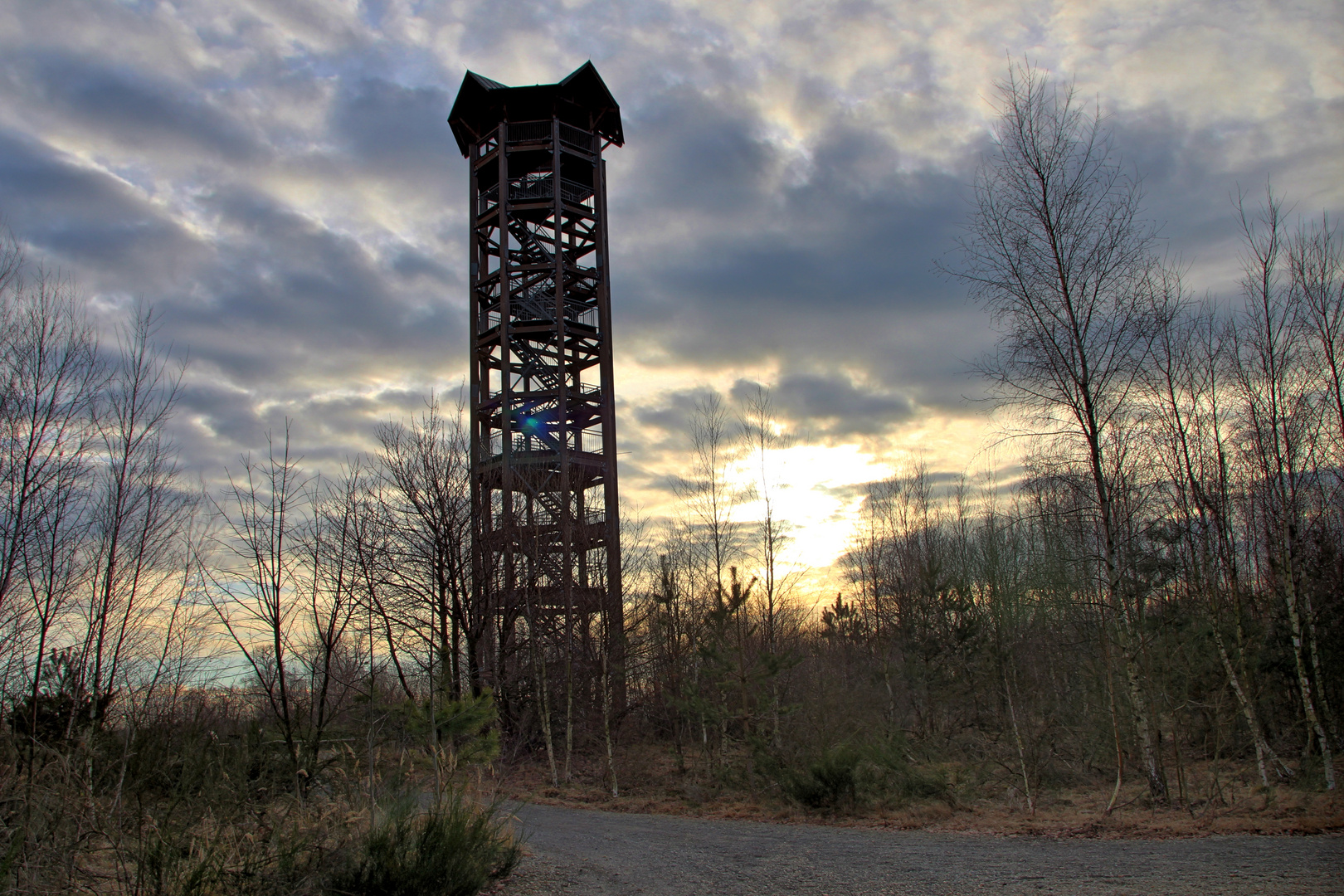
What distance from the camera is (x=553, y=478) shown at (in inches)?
919

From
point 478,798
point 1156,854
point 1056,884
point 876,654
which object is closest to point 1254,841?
point 1156,854

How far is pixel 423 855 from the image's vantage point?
6.48 metres

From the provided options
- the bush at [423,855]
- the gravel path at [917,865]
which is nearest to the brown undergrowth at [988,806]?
the gravel path at [917,865]

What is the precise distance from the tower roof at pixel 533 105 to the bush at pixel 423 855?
957 inches

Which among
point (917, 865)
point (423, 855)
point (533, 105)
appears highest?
point (533, 105)

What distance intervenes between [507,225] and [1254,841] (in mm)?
23445

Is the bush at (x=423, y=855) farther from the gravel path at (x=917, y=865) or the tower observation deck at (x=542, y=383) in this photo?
the tower observation deck at (x=542, y=383)

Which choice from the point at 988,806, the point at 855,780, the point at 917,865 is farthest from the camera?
the point at 988,806

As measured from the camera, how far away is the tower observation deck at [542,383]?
20.5m

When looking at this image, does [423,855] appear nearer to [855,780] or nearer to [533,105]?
[855,780]

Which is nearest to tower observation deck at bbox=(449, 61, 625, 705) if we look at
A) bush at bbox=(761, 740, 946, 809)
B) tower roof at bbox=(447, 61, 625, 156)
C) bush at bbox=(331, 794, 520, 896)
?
tower roof at bbox=(447, 61, 625, 156)

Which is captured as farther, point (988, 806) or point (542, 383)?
point (542, 383)

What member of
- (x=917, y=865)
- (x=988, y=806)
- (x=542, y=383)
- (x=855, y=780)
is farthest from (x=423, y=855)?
(x=542, y=383)

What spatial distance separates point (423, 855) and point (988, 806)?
11509 millimetres
